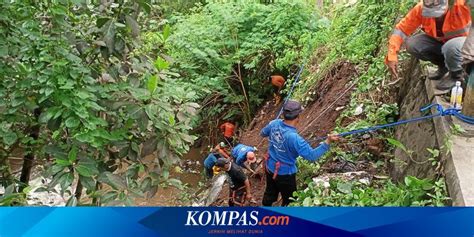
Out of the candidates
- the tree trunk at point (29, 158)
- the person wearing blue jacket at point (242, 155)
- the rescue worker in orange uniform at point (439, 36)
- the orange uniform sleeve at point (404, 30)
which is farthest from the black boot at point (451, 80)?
the tree trunk at point (29, 158)

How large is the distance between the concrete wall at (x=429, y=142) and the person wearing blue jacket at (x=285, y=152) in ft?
2.46

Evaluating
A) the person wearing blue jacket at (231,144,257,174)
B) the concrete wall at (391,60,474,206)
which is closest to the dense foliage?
the concrete wall at (391,60,474,206)

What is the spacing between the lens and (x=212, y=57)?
372 inches

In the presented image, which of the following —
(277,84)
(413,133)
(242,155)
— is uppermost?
(413,133)

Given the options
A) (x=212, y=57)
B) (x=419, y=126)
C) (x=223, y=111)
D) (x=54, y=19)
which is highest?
(x=54, y=19)

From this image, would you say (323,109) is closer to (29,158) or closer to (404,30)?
(404,30)

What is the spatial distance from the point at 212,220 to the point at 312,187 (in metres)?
2.16

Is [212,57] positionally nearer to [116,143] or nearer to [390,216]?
[116,143]

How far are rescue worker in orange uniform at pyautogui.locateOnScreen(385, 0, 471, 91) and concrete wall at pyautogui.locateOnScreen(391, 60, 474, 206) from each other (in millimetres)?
210

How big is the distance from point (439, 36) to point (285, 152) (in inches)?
66.4

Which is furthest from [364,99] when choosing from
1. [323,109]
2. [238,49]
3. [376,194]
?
[238,49]

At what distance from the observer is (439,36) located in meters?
4.57

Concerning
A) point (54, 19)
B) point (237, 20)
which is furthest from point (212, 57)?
point (54, 19)

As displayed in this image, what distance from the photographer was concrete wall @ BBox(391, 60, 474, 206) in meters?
3.45
